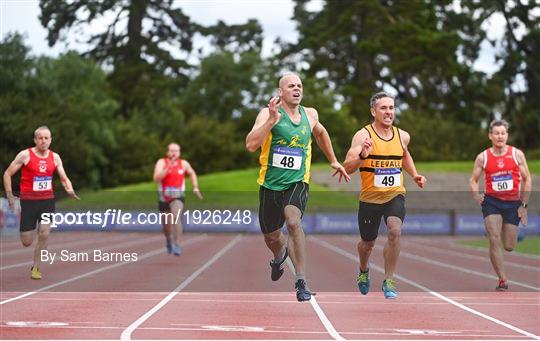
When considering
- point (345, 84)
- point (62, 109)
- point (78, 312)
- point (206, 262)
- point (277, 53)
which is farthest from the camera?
point (277, 53)

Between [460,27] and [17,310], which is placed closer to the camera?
[17,310]

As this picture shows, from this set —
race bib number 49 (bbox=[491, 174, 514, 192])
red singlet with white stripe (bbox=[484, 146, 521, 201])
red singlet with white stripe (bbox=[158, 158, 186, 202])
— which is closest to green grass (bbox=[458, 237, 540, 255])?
red singlet with white stripe (bbox=[158, 158, 186, 202])

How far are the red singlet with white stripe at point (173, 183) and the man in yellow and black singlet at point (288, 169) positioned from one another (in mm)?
9129

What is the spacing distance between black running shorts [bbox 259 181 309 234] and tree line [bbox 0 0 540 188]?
578 inches

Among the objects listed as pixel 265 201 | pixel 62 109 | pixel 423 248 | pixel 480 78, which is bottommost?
pixel 423 248

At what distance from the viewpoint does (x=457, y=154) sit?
194ft

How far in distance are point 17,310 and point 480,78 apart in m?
55.4

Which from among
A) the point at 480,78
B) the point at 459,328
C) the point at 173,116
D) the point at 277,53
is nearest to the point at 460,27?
the point at 480,78

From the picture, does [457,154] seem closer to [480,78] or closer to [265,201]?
[480,78]

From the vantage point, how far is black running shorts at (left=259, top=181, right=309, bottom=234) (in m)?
7.09

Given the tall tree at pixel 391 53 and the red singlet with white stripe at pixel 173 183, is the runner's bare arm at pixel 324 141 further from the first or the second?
the tall tree at pixel 391 53

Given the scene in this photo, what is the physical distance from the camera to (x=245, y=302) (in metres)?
12.6

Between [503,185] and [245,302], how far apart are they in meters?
3.85

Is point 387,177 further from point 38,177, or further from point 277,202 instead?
point 38,177
